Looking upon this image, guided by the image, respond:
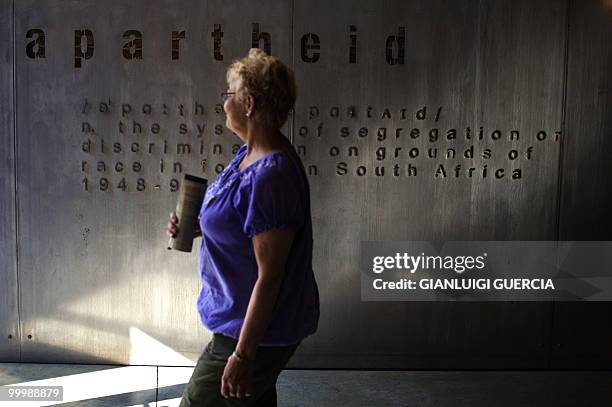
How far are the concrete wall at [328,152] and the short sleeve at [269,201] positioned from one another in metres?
1.93

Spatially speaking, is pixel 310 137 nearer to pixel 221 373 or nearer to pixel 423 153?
pixel 423 153

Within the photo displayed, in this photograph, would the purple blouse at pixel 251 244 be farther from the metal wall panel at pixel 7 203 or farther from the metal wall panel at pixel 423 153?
the metal wall panel at pixel 7 203

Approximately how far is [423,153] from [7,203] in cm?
242

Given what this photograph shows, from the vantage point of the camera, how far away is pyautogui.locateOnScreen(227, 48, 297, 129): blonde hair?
5.60ft

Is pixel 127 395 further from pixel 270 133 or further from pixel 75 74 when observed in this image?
pixel 270 133

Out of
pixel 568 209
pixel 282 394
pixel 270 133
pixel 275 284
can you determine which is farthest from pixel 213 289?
pixel 568 209

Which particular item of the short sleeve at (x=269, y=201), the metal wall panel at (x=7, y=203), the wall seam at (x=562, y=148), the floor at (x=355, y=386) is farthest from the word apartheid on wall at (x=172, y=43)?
the short sleeve at (x=269, y=201)

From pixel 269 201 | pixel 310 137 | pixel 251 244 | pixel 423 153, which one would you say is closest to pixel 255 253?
pixel 251 244

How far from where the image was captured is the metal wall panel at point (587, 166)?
11.7 ft

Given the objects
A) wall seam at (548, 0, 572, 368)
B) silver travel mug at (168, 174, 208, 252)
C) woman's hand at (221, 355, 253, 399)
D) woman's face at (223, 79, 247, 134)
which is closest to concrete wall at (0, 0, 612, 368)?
wall seam at (548, 0, 572, 368)

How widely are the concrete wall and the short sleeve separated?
193 cm

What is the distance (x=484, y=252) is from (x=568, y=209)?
21.7 inches

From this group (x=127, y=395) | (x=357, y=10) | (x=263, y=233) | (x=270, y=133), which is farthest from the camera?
(x=357, y=10)

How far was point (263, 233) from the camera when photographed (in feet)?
5.28
